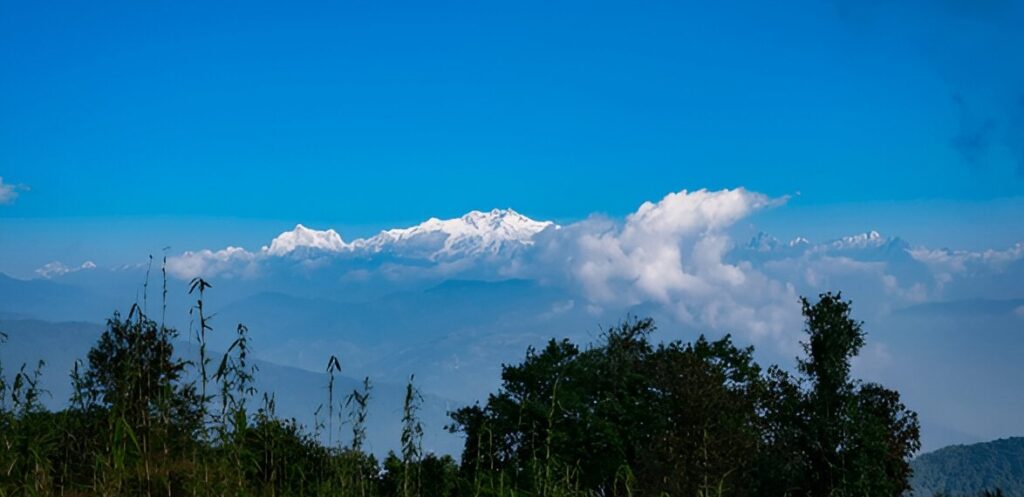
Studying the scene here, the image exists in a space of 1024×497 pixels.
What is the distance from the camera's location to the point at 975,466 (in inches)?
6097

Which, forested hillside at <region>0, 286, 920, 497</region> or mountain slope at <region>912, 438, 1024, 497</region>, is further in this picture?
mountain slope at <region>912, 438, 1024, 497</region>

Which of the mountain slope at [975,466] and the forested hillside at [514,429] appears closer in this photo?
the forested hillside at [514,429]

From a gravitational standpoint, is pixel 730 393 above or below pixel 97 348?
below

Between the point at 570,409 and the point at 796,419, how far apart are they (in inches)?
426

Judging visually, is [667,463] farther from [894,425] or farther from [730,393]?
[894,425]

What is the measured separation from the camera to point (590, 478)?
131 feet

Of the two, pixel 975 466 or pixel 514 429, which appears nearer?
pixel 514 429

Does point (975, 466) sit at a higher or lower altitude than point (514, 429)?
lower

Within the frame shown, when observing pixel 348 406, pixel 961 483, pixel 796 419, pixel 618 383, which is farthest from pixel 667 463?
pixel 961 483

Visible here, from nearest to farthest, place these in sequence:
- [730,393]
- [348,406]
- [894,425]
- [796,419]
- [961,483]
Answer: [348,406] < [796,419] < [730,393] < [894,425] < [961,483]

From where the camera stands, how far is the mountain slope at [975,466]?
147375 millimetres

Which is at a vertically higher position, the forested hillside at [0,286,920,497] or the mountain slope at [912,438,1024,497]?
the forested hillside at [0,286,920,497]

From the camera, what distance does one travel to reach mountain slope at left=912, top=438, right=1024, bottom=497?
484 ft

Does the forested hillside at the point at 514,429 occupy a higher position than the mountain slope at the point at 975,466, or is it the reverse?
the forested hillside at the point at 514,429
